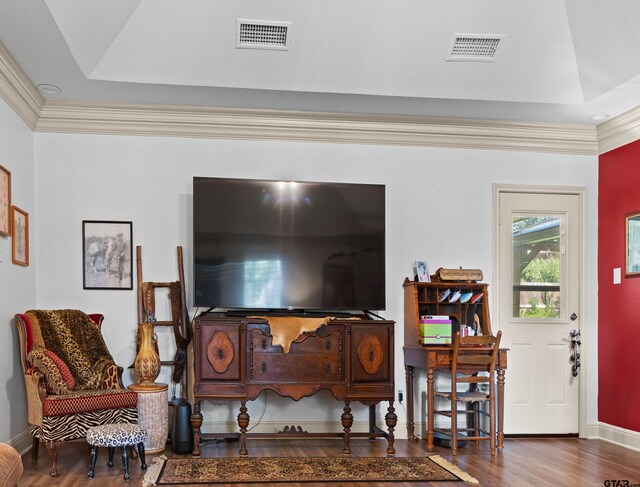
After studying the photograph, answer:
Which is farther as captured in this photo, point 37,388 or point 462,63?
point 462,63

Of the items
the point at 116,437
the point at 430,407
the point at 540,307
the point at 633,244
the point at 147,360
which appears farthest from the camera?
the point at 540,307

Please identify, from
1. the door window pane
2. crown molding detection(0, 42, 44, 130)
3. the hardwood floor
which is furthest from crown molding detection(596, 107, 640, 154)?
crown molding detection(0, 42, 44, 130)

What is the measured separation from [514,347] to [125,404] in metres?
3.27

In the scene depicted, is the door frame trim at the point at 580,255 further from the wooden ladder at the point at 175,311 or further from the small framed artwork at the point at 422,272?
the wooden ladder at the point at 175,311

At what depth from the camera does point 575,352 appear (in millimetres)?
5867

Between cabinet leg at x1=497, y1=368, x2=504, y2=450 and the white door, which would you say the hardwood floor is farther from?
the white door

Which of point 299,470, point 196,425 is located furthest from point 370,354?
point 196,425

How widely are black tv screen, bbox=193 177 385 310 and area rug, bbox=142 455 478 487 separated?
1191 mm

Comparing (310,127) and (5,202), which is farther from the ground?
(310,127)

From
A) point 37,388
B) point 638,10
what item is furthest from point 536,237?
point 37,388

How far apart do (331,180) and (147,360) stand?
2137 millimetres

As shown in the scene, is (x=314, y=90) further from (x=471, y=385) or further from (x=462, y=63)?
(x=471, y=385)

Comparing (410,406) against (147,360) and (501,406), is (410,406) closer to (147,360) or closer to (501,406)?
(501,406)

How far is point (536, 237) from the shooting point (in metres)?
5.97
